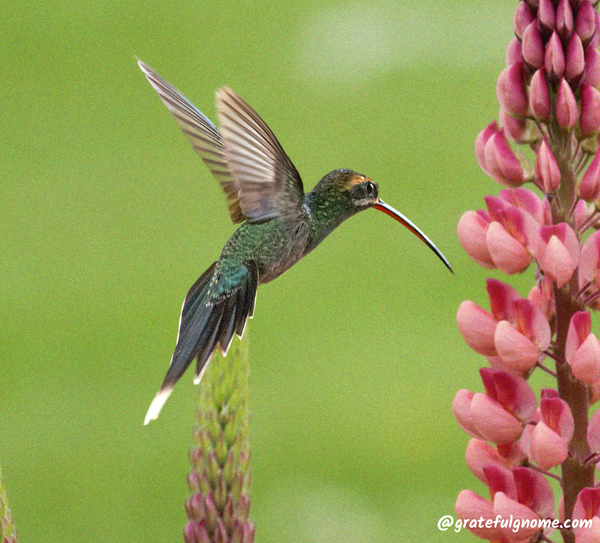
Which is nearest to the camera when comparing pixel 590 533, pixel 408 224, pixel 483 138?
pixel 590 533

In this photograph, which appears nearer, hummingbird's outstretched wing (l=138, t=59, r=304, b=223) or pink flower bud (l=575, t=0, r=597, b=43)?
pink flower bud (l=575, t=0, r=597, b=43)

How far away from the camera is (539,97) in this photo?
20.8 inches

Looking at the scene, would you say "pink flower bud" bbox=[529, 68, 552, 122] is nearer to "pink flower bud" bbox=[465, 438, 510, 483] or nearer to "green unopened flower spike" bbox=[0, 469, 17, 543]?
"pink flower bud" bbox=[465, 438, 510, 483]

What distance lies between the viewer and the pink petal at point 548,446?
1.63 feet

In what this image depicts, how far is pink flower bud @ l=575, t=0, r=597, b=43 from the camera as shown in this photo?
540 millimetres

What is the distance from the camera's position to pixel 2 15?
2.94 metres

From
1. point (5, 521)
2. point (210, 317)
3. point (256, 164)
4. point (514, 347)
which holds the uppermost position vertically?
point (256, 164)

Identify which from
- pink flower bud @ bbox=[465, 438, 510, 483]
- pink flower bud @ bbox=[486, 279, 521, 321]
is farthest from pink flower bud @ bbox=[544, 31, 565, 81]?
pink flower bud @ bbox=[465, 438, 510, 483]

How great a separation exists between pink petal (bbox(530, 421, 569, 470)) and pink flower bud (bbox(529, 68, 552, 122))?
0.59 feet

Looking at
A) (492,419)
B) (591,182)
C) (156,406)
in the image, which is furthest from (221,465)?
(591,182)

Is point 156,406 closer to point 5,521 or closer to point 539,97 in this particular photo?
point 5,521

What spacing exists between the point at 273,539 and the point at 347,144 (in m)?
1.32

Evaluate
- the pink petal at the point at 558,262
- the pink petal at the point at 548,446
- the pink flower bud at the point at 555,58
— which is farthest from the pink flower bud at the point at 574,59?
the pink petal at the point at 548,446

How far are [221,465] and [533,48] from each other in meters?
0.36
